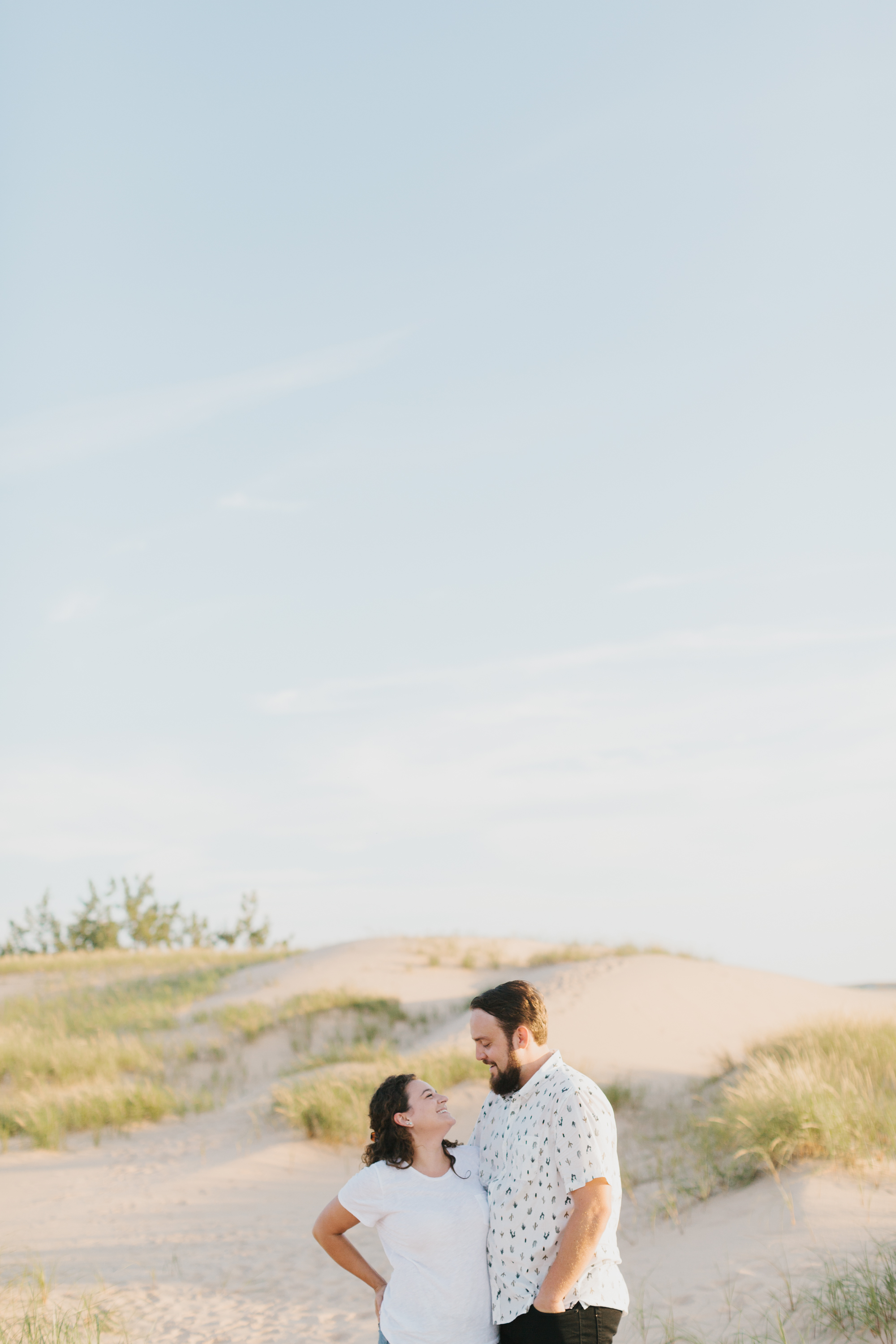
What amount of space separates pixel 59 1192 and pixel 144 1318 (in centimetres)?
423

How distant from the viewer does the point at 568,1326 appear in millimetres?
3184

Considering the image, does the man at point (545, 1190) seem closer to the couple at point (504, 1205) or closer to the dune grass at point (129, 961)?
the couple at point (504, 1205)

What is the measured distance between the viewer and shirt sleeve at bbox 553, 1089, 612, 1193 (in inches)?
124

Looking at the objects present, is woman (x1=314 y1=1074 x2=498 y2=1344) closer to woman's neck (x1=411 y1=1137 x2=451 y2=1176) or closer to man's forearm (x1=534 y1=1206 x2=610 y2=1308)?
woman's neck (x1=411 y1=1137 x2=451 y2=1176)

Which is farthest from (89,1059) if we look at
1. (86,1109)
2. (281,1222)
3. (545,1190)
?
(545,1190)

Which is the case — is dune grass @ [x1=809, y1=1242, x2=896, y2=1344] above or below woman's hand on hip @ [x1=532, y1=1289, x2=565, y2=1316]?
below

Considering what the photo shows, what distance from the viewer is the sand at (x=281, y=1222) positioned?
738cm

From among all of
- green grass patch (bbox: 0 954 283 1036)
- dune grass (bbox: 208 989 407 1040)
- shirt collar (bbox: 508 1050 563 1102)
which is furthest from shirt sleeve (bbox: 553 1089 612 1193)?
green grass patch (bbox: 0 954 283 1036)

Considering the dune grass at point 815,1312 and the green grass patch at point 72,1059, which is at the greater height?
the green grass patch at point 72,1059

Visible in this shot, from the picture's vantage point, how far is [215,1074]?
17641mm

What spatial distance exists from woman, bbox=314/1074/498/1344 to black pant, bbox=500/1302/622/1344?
0.19 metres

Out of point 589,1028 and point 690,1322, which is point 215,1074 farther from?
point 690,1322

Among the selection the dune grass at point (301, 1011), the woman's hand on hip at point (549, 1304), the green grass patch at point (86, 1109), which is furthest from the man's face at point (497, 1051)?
the dune grass at point (301, 1011)

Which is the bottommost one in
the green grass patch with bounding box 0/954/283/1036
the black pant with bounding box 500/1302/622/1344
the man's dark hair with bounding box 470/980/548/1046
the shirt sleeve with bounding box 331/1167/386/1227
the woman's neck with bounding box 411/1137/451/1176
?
the green grass patch with bounding box 0/954/283/1036
